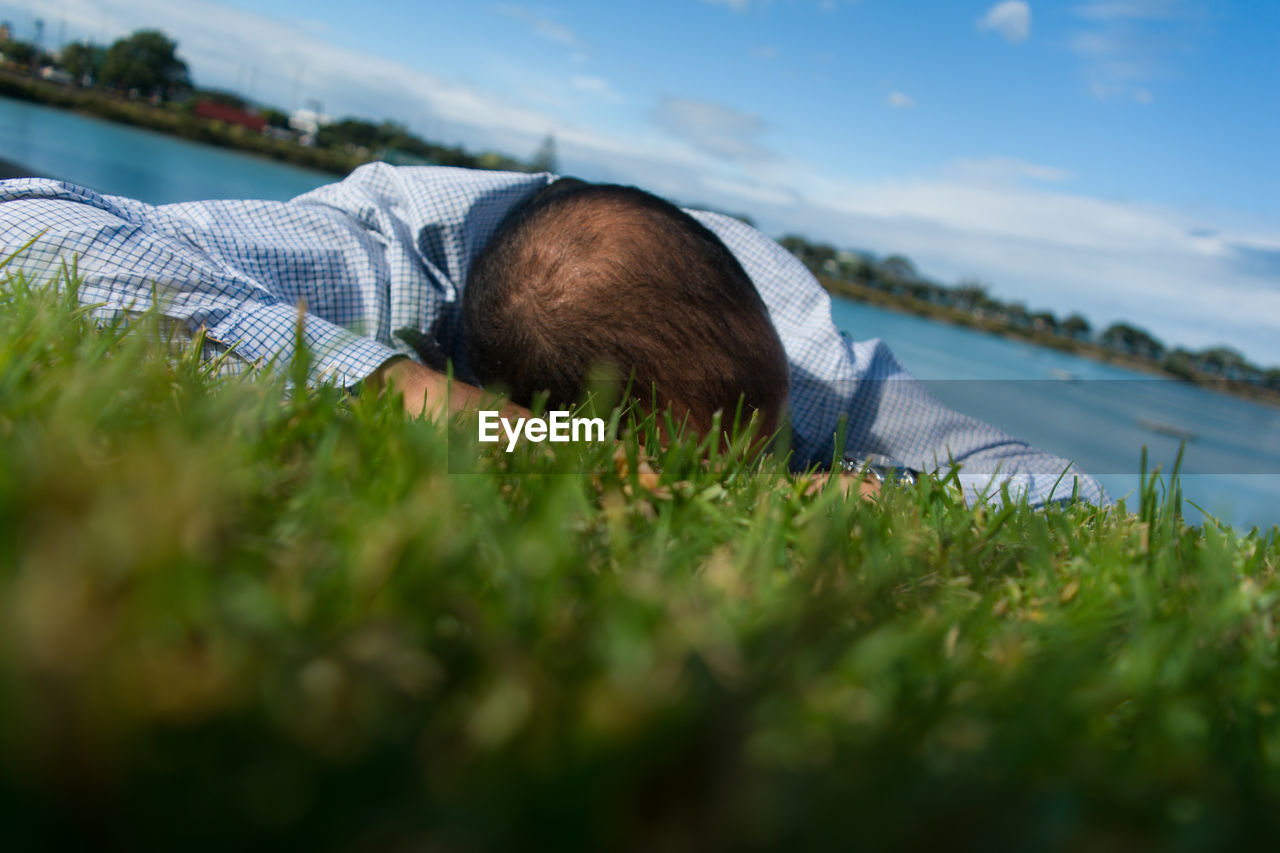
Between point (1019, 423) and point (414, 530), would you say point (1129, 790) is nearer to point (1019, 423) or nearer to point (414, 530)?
point (414, 530)

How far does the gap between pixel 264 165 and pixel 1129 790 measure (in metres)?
21.8

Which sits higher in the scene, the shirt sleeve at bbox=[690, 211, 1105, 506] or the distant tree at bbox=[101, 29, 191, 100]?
the distant tree at bbox=[101, 29, 191, 100]

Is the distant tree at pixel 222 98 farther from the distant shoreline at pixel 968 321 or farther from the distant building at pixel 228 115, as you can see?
the distant shoreline at pixel 968 321

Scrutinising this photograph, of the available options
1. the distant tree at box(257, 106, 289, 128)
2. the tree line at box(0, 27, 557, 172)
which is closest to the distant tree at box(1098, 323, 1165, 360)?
the tree line at box(0, 27, 557, 172)

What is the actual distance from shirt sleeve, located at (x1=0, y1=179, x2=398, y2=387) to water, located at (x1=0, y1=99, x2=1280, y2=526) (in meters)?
1.62

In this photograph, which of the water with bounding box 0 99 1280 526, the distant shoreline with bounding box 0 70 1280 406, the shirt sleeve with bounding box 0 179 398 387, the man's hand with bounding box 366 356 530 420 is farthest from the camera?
the distant shoreline with bounding box 0 70 1280 406

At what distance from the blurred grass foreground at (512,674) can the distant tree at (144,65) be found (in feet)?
89.3

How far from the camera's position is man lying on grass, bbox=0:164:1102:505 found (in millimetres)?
1826

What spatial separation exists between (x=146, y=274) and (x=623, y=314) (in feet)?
3.74

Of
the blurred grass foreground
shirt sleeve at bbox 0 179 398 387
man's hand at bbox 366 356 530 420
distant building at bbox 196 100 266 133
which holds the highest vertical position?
distant building at bbox 196 100 266 133

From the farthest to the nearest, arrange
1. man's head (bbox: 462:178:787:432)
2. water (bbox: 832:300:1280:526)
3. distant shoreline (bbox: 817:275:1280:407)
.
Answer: distant shoreline (bbox: 817:275:1280:407) → water (bbox: 832:300:1280:526) → man's head (bbox: 462:178:787:432)

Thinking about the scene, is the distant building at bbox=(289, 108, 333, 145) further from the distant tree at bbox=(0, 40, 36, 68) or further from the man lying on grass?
the man lying on grass

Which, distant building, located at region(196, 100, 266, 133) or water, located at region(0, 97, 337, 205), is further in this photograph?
distant building, located at region(196, 100, 266, 133)

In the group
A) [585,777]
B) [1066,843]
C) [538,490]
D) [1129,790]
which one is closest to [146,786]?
[585,777]
